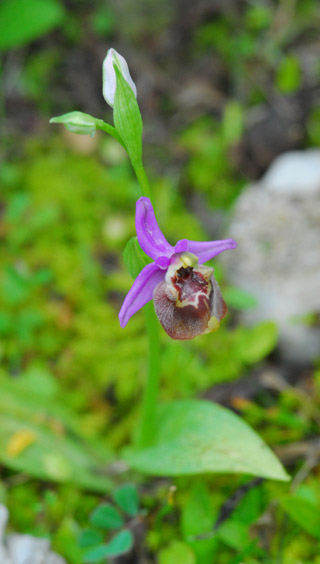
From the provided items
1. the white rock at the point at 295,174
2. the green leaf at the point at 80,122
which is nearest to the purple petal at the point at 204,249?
the green leaf at the point at 80,122

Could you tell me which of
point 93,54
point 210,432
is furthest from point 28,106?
point 210,432

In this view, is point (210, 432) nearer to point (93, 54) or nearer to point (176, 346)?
A: point (176, 346)

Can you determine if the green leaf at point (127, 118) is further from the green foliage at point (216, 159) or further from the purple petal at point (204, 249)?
the green foliage at point (216, 159)

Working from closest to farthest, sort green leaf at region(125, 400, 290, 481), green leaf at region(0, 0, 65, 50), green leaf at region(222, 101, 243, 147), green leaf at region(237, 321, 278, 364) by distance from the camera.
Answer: green leaf at region(125, 400, 290, 481), green leaf at region(237, 321, 278, 364), green leaf at region(0, 0, 65, 50), green leaf at region(222, 101, 243, 147)

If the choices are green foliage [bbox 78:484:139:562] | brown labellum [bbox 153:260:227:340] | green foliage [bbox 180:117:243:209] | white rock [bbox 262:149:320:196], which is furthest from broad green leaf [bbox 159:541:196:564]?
green foliage [bbox 180:117:243:209]

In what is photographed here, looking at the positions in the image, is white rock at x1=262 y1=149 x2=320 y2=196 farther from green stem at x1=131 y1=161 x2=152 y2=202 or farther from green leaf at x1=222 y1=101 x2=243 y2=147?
green stem at x1=131 y1=161 x2=152 y2=202
